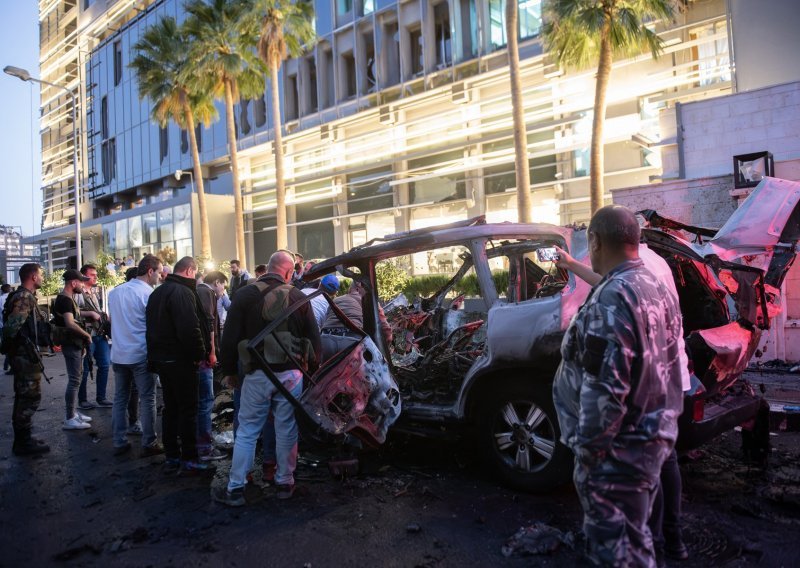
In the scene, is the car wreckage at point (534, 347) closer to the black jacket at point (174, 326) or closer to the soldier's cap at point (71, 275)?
the black jacket at point (174, 326)

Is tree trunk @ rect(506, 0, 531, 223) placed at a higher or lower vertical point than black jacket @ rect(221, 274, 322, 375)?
higher

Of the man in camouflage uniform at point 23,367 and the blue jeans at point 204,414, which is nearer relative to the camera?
the blue jeans at point 204,414

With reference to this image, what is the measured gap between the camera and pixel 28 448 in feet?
18.6

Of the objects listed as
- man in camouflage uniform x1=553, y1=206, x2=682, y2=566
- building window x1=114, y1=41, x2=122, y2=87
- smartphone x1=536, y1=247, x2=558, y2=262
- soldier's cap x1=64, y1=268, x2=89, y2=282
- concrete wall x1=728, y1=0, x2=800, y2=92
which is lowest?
man in camouflage uniform x1=553, y1=206, x2=682, y2=566

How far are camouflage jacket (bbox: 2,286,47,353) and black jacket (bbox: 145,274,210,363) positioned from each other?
173cm

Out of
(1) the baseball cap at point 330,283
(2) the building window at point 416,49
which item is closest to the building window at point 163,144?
(2) the building window at point 416,49

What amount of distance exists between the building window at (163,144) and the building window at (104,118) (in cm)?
927

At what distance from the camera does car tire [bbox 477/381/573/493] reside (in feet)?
12.6

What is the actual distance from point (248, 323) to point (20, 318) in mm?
3075

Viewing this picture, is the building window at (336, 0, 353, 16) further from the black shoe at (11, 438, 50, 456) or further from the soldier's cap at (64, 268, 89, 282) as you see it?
the black shoe at (11, 438, 50, 456)

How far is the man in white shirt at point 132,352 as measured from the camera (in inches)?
214

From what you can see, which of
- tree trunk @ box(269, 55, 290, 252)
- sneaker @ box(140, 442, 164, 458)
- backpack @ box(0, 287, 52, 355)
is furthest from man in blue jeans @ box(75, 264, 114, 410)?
tree trunk @ box(269, 55, 290, 252)

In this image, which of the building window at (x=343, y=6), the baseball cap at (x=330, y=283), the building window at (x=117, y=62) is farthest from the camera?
the building window at (x=117, y=62)

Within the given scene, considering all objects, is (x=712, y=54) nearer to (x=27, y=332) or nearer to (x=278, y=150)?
(x=278, y=150)
